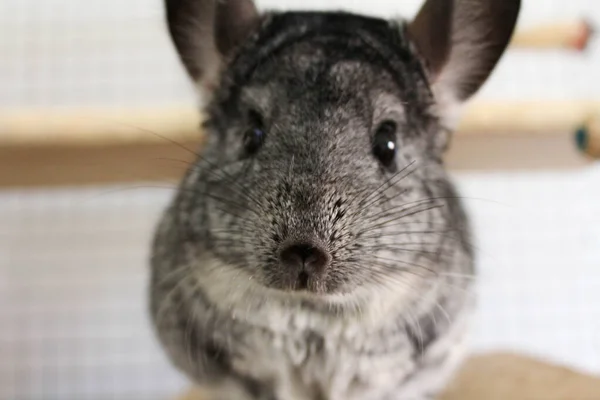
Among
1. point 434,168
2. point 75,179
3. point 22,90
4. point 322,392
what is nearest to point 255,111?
point 434,168

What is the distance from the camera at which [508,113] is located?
1442 mm

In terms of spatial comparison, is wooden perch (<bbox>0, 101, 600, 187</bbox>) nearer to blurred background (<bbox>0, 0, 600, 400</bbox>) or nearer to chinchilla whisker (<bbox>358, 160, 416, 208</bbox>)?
chinchilla whisker (<bbox>358, 160, 416, 208</bbox>)

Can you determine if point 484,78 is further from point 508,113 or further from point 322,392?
point 322,392

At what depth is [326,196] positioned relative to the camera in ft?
2.85

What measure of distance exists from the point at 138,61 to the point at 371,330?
143 cm

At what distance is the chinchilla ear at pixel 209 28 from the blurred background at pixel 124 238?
3.22 feet

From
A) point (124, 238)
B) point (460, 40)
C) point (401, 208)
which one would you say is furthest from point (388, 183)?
point (124, 238)

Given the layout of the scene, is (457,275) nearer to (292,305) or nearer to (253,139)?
(292,305)

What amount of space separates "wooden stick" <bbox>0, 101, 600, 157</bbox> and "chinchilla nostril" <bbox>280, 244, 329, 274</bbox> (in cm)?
64

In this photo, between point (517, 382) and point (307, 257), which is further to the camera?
point (517, 382)

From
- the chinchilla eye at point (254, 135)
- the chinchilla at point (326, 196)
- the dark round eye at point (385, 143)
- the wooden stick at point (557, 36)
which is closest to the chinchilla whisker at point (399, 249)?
the chinchilla at point (326, 196)

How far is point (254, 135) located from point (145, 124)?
1.62 ft

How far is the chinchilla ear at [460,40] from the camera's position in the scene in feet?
3.60

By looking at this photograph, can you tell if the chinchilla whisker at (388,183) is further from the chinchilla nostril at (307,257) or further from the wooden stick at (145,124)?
the wooden stick at (145,124)
